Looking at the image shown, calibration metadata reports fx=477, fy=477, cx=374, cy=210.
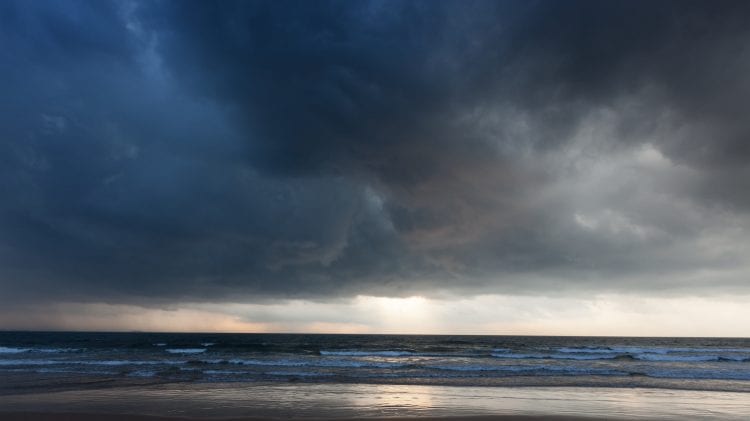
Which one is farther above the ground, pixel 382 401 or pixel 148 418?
pixel 148 418

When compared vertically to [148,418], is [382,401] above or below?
below

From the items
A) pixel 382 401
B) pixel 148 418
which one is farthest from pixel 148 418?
pixel 382 401

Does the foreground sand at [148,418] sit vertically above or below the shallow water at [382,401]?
A: above

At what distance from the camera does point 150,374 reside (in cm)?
2947

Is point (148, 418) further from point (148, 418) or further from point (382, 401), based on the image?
point (382, 401)

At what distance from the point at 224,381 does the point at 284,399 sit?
8.33m

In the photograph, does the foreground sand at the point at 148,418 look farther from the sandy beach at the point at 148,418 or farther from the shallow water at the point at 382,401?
the shallow water at the point at 382,401

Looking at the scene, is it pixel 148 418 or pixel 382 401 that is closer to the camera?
pixel 148 418

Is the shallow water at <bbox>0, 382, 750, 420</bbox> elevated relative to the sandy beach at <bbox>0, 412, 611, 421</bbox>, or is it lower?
lower

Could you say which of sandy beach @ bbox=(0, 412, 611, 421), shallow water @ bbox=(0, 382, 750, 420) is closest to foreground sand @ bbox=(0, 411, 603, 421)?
sandy beach @ bbox=(0, 412, 611, 421)

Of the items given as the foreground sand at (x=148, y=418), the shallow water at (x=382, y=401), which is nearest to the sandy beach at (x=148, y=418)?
the foreground sand at (x=148, y=418)

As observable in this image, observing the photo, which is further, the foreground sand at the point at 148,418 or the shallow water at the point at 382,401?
the shallow water at the point at 382,401

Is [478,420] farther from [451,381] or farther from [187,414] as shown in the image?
Result: [451,381]

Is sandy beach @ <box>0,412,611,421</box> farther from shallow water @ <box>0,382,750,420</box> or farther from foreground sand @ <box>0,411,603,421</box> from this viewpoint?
shallow water @ <box>0,382,750,420</box>
